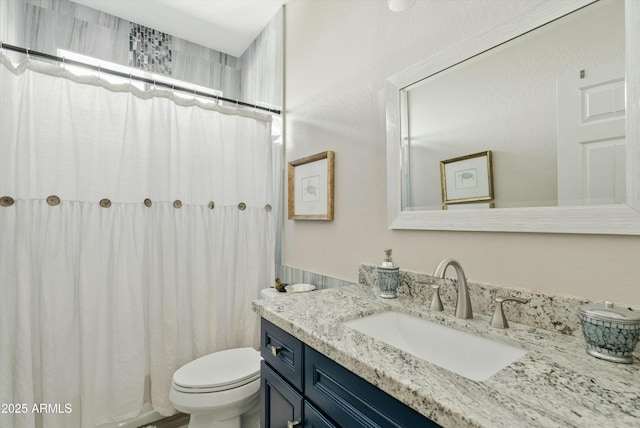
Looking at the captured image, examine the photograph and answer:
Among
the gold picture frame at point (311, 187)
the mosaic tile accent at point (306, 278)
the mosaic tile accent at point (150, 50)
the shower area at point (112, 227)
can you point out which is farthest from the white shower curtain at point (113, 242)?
the mosaic tile accent at point (150, 50)

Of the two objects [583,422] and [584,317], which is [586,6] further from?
[583,422]

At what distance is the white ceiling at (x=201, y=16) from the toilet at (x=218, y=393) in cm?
241

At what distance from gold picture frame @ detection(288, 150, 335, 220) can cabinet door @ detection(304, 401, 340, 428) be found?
0.93m

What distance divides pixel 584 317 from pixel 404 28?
→ 1.21 m

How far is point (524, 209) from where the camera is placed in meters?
0.85

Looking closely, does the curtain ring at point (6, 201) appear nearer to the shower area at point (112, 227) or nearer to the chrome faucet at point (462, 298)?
the shower area at point (112, 227)

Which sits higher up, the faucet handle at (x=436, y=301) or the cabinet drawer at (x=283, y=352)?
the faucet handle at (x=436, y=301)

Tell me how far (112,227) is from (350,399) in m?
1.52

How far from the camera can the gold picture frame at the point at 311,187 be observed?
1580 millimetres

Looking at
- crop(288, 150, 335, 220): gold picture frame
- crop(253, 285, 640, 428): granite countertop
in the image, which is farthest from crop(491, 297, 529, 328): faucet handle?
crop(288, 150, 335, 220): gold picture frame

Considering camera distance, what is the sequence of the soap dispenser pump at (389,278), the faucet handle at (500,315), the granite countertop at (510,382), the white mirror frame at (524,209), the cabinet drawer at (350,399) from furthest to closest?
1. the soap dispenser pump at (389,278)
2. the faucet handle at (500,315)
3. the white mirror frame at (524,209)
4. the cabinet drawer at (350,399)
5. the granite countertop at (510,382)

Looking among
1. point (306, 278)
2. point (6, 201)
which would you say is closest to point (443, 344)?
point (306, 278)

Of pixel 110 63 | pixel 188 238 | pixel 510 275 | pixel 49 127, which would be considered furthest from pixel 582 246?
pixel 110 63

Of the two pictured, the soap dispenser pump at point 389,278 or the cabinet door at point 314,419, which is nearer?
the cabinet door at point 314,419
